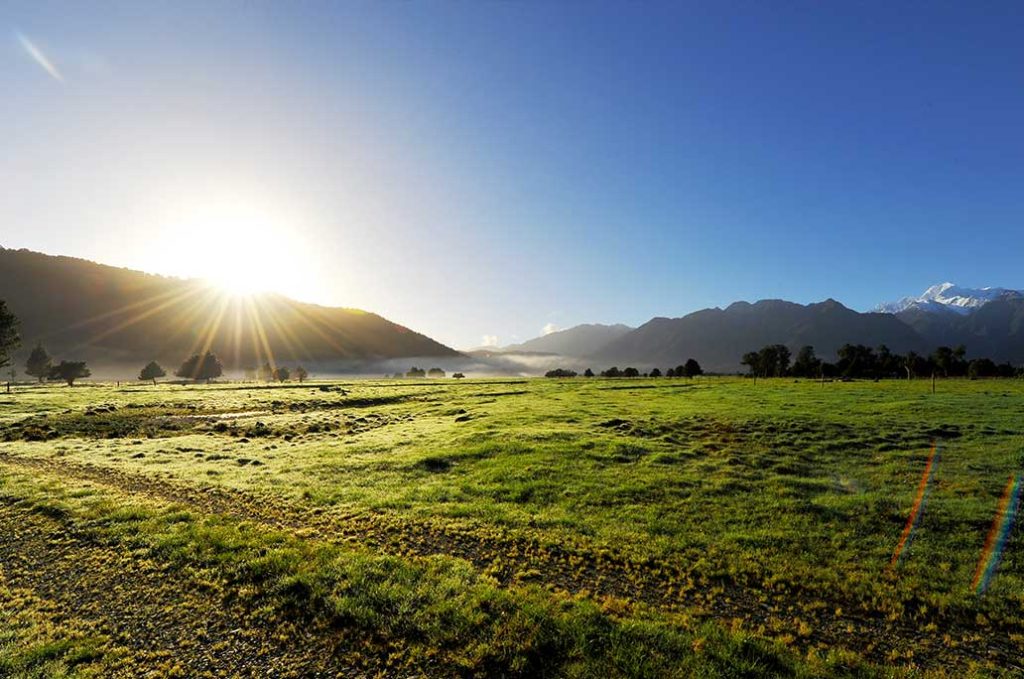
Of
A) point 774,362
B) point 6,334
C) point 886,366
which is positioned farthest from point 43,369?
point 886,366

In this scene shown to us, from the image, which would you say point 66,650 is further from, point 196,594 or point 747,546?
point 747,546

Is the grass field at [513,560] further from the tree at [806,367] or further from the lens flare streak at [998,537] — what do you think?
the tree at [806,367]

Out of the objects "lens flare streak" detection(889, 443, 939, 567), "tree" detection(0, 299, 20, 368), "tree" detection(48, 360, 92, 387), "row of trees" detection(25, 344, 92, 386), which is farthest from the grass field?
"row of trees" detection(25, 344, 92, 386)

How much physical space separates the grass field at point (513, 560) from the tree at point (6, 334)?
110972 mm

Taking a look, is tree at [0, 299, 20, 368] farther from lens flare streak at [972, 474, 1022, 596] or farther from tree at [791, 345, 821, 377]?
tree at [791, 345, 821, 377]

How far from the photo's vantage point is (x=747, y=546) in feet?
58.7

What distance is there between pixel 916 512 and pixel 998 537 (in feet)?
9.35

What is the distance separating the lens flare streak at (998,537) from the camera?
1538 centimetres

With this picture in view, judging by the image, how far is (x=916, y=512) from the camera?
69.4 ft

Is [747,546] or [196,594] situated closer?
[196,594]

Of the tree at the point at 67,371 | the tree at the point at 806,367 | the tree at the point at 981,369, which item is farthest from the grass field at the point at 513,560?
the tree at the point at 981,369

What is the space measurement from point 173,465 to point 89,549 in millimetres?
17197

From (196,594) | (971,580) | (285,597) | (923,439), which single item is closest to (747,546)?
(971,580)

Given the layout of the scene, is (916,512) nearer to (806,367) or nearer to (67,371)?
(806,367)
